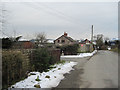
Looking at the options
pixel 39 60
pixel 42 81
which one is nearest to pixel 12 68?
pixel 42 81

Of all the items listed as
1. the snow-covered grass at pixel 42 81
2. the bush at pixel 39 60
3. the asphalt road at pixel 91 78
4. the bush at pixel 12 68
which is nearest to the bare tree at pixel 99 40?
the asphalt road at pixel 91 78

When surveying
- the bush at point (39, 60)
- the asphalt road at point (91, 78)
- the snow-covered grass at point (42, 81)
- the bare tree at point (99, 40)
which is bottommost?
the asphalt road at point (91, 78)

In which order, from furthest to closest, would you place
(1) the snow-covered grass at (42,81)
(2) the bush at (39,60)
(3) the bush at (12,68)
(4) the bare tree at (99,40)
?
(4) the bare tree at (99,40) < (2) the bush at (39,60) < (1) the snow-covered grass at (42,81) < (3) the bush at (12,68)

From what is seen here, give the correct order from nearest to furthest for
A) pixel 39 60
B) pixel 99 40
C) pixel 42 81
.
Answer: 1. pixel 42 81
2. pixel 39 60
3. pixel 99 40

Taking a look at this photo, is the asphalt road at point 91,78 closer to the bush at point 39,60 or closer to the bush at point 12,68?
the bush at point 39,60

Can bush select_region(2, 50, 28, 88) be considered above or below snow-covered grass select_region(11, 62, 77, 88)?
above

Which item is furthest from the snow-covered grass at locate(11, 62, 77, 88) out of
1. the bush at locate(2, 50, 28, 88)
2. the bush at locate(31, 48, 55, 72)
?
the bush at locate(31, 48, 55, 72)

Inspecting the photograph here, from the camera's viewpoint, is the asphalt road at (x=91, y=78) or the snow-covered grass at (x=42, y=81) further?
the asphalt road at (x=91, y=78)

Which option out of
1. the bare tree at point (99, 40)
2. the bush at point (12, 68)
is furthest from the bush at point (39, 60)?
the bare tree at point (99, 40)

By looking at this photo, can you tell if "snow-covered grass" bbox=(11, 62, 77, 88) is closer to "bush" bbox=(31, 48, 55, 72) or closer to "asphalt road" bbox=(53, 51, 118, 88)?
"asphalt road" bbox=(53, 51, 118, 88)

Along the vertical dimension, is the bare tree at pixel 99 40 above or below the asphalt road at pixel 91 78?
above

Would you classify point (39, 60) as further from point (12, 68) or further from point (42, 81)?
point (12, 68)

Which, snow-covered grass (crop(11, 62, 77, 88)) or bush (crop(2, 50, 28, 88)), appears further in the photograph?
snow-covered grass (crop(11, 62, 77, 88))

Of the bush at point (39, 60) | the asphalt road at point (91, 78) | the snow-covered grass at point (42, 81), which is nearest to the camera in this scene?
the snow-covered grass at point (42, 81)
